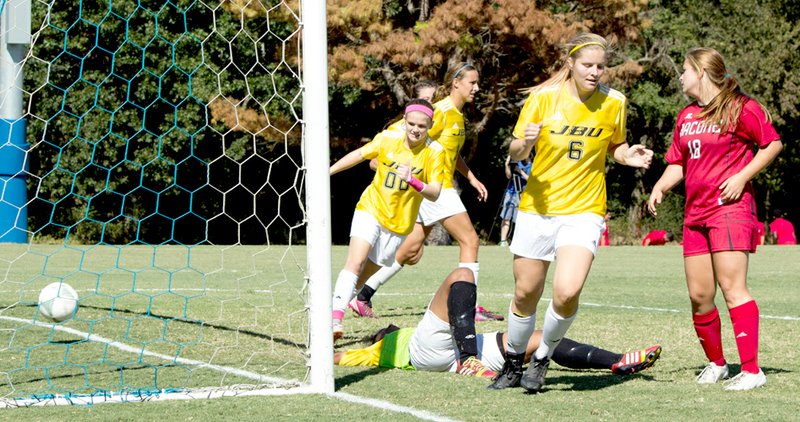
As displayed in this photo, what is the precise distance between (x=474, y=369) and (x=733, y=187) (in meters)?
1.79

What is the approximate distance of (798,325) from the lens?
8.77 meters

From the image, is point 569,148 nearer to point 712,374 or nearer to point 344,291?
point 712,374

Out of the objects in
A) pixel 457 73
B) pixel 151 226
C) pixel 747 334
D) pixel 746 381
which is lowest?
pixel 151 226

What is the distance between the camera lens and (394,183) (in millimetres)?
7859

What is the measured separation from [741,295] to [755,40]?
99.4ft

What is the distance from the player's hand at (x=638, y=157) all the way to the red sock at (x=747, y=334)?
105 cm

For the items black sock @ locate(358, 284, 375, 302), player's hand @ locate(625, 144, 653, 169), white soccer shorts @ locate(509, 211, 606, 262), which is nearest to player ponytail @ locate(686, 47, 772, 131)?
player's hand @ locate(625, 144, 653, 169)

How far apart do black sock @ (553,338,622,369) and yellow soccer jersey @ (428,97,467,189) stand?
3.05 m

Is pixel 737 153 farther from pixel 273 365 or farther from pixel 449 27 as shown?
pixel 449 27

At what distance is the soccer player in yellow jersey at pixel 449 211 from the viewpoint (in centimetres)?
921

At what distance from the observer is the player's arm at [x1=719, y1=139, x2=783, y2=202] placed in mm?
5867

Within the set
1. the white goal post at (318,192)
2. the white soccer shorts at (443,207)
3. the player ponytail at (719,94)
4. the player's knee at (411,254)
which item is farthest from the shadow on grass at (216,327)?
the player ponytail at (719,94)

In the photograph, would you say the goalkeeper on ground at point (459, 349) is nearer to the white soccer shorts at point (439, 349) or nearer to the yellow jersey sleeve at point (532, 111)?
the white soccer shorts at point (439, 349)

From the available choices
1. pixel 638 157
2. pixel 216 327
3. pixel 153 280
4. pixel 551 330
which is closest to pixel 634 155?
pixel 638 157
